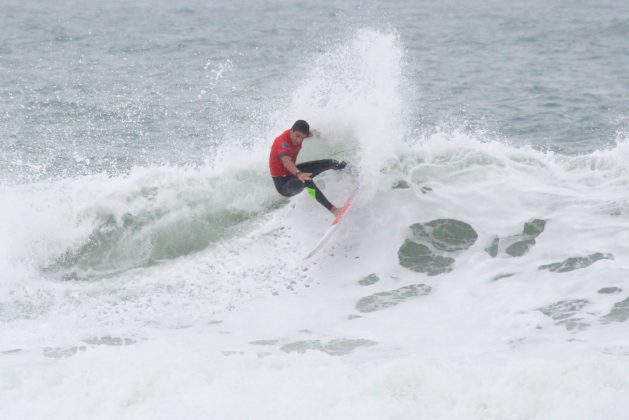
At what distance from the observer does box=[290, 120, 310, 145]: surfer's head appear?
33.8 ft

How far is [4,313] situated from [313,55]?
18.3 meters

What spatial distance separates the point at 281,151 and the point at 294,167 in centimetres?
28

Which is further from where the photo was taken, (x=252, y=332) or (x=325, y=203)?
(x=325, y=203)

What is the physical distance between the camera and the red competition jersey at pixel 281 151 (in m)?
10.5

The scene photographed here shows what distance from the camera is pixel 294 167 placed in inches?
409

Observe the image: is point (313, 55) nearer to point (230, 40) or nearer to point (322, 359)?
point (230, 40)

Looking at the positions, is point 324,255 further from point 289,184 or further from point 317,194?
point 289,184

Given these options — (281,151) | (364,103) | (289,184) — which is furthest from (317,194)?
(364,103)

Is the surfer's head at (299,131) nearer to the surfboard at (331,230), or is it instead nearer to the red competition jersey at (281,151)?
the red competition jersey at (281,151)

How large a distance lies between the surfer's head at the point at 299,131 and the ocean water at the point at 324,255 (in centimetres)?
135

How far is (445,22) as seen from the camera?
33.3 metres

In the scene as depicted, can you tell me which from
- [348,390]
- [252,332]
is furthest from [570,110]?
[348,390]

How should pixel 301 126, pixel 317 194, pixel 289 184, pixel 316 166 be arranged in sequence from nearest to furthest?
pixel 301 126 < pixel 317 194 < pixel 289 184 < pixel 316 166

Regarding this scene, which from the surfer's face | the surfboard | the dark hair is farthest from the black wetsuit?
the dark hair
